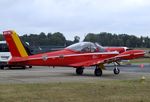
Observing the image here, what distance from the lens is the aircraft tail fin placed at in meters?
27.0

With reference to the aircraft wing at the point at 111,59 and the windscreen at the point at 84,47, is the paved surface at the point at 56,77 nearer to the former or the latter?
the aircraft wing at the point at 111,59

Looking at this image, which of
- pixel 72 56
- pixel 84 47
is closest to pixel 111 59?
pixel 84 47

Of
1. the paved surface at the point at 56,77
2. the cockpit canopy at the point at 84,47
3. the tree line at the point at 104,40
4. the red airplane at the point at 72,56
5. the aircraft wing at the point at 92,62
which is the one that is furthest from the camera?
the tree line at the point at 104,40

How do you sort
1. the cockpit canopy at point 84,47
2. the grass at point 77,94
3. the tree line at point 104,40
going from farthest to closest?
the tree line at point 104,40 → the cockpit canopy at point 84,47 → the grass at point 77,94

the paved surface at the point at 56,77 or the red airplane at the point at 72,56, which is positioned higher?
the red airplane at the point at 72,56

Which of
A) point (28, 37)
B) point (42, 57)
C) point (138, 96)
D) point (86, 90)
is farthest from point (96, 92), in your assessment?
point (28, 37)

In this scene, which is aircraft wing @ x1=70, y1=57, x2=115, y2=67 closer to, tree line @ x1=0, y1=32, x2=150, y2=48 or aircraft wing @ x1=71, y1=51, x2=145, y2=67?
aircraft wing @ x1=71, y1=51, x2=145, y2=67

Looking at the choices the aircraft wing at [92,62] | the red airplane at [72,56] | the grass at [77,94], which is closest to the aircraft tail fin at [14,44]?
the red airplane at [72,56]

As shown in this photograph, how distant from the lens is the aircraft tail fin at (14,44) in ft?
88.4

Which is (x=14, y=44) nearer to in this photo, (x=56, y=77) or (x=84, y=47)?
(x=56, y=77)

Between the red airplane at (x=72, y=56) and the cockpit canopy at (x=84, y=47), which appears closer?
the red airplane at (x=72, y=56)

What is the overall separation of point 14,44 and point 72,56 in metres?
3.72

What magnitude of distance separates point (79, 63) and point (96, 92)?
12.4 metres

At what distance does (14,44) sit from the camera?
2727 cm
